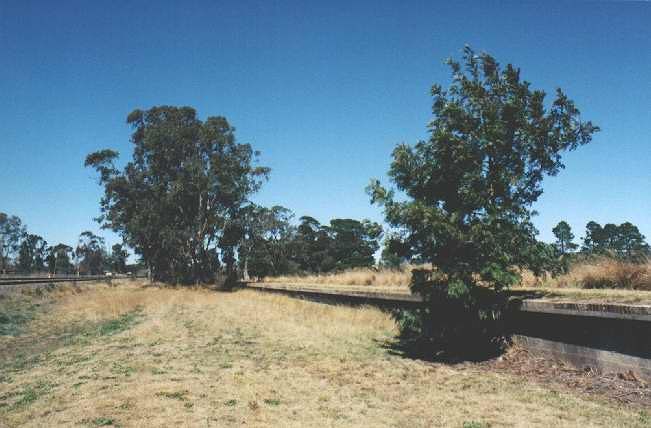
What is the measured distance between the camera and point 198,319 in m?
16.3

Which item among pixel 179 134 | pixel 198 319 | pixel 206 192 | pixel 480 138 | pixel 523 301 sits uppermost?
pixel 179 134

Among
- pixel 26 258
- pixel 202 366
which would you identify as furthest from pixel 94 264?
pixel 202 366

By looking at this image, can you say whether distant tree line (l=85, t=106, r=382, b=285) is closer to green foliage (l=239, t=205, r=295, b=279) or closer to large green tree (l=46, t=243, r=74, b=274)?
green foliage (l=239, t=205, r=295, b=279)

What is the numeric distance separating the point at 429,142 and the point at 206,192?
101 ft

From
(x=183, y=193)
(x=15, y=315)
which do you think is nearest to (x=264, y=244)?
(x=183, y=193)

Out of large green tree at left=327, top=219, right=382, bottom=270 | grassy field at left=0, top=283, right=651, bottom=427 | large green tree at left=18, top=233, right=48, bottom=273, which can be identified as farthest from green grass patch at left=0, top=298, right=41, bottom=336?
large green tree at left=18, top=233, right=48, bottom=273

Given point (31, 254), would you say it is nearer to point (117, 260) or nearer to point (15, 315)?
point (117, 260)

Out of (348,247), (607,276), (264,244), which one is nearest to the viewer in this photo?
(607,276)

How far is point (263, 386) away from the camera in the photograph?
22.1 feet

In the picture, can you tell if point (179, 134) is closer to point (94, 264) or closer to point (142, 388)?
point (142, 388)

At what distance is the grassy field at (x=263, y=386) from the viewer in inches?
204

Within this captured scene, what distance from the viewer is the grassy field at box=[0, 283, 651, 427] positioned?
204 inches

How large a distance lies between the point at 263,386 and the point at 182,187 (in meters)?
31.7

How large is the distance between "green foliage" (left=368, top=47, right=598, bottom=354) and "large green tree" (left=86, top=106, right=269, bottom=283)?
30566mm
